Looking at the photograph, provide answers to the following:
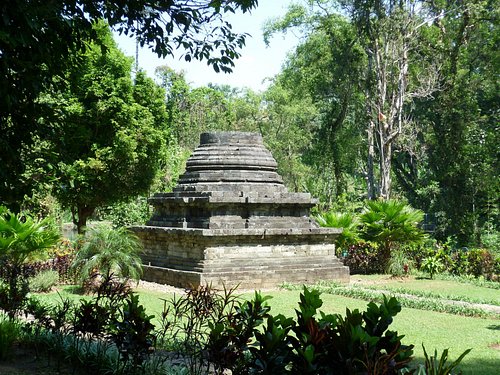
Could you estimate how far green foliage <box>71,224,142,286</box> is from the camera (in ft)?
39.1

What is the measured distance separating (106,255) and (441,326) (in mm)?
6609

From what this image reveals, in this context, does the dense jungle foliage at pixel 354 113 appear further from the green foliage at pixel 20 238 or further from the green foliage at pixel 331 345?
the green foliage at pixel 331 345

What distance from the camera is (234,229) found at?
14086mm

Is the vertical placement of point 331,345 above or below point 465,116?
below

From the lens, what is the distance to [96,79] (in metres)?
21.1

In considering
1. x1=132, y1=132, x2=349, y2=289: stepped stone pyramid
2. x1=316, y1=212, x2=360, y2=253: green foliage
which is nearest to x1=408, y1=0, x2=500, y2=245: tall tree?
x1=316, y1=212, x2=360, y2=253: green foliage

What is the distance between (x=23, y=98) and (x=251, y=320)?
3.09 m

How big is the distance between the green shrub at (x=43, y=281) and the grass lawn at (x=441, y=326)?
1.04 feet

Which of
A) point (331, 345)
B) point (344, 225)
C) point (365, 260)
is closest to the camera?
point (331, 345)

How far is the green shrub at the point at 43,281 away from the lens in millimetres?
12453

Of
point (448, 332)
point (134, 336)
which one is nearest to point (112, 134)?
point (448, 332)

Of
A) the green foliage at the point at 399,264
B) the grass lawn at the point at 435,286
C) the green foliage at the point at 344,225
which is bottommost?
→ the grass lawn at the point at 435,286

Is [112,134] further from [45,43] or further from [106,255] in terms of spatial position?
[45,43]

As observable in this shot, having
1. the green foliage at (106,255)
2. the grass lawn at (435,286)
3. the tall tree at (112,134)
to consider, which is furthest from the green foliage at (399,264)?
the tall tree at (112,134)
